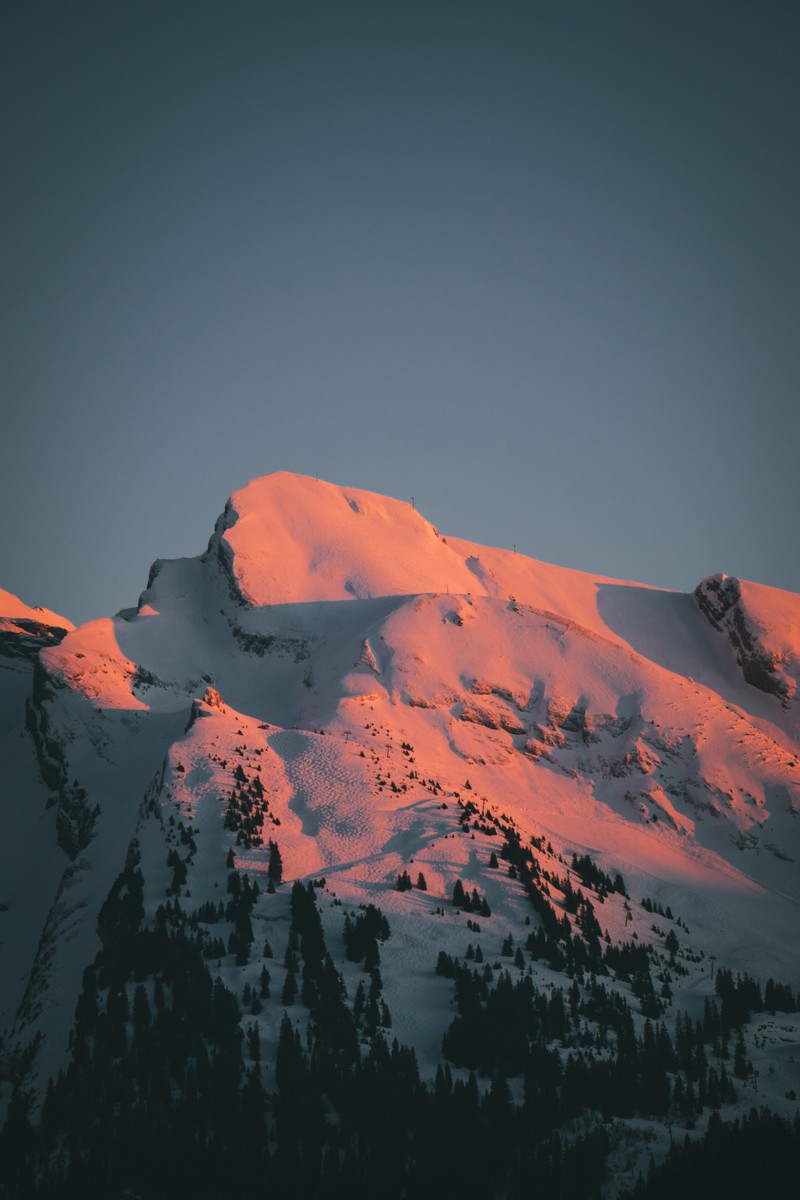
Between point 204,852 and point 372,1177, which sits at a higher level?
point 204,852

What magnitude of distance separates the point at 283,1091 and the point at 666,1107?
132 feet

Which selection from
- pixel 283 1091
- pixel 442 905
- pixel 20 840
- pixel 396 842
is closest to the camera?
pixel 283 1091

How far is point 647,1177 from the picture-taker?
107375 millimetres

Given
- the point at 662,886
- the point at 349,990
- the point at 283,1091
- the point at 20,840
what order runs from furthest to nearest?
the point at 20,840 < the point at 662,886 < the point at 349,990 < the point at 283,1091

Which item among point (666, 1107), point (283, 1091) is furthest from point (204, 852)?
point (666, 1107)

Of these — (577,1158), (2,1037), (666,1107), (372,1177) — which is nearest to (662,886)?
(666,1107)

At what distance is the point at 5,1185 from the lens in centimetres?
10588

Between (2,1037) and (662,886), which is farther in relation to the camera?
(662,886)

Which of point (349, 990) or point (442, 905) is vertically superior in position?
point (442, 905)

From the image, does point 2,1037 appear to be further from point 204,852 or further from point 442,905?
point 442,905

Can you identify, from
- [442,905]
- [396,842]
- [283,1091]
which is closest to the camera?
[283,1091]

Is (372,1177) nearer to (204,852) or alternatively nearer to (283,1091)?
(283,1091)

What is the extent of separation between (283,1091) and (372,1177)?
43.3ft

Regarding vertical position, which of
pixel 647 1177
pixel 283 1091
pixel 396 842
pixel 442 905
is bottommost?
pixel 647 1177
